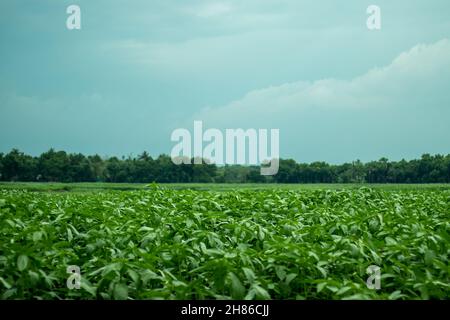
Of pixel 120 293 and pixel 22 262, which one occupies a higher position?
pixel 22 262

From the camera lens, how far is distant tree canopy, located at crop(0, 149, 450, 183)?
3362cm

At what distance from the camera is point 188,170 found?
40.3m

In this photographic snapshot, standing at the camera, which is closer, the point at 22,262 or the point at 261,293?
the point at 261,293

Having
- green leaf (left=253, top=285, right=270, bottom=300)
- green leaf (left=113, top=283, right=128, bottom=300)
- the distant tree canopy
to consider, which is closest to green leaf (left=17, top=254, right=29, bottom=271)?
green leaf (left=113, top=283, right=128, bottom=300)

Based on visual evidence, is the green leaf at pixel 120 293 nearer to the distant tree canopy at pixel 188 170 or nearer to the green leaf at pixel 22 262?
the green leaf at pixel 22 262

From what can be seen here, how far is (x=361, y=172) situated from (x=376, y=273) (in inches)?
1572

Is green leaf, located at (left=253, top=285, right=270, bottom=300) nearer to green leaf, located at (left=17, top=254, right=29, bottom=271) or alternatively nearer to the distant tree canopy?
green leaf, located at (left=17, top=254, right=29, bottom=271)

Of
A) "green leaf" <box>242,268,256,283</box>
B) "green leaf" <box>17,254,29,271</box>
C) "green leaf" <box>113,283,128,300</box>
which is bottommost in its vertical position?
"green leaf" <box>113,283,128,300</box>

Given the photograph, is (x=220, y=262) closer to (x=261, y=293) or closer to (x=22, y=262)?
(x=261, y=293)

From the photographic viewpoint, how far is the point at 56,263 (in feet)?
11.9

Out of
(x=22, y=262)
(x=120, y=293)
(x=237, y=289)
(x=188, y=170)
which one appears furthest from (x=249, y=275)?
(x=188, y=170)

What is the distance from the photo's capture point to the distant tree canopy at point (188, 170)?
110 ft
